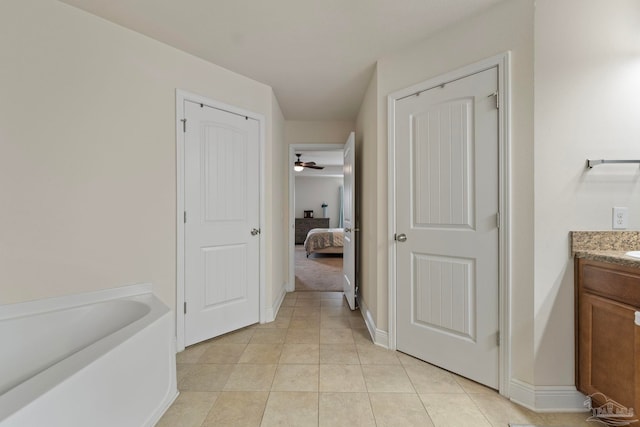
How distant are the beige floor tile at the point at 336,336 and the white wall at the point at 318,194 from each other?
6.86 m

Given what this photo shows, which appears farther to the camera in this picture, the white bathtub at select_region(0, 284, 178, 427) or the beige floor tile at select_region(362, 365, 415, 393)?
the beige floor tile at select_region(362, 365, 415, 393)

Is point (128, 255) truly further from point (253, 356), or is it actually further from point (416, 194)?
point (416, 194)

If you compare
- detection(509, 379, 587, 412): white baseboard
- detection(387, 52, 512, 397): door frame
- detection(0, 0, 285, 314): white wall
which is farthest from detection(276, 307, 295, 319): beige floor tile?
detection(509, 379, 587, 412): white baseboard

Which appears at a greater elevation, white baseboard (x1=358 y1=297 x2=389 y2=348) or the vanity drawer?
the vanity drawer

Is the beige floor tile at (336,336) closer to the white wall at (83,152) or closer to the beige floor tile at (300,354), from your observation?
the beige floor tile at (300,354)

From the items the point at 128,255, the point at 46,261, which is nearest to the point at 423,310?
the point at 128,255

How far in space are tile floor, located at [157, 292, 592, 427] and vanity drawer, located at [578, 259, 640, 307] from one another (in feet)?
2.36

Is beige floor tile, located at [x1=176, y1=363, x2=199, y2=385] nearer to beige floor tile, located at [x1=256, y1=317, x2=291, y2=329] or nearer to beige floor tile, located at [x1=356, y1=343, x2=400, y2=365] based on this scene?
beige floor tile, located at [x1=256, y1=317, x2=291, y2=329]

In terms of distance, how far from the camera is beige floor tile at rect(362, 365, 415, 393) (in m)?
1.67

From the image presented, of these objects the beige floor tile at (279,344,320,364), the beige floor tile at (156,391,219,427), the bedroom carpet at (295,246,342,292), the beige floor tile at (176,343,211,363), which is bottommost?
the beige floor tile at (176,343,211,363)

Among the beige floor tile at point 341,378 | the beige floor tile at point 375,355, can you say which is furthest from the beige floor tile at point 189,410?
the beige floor tile at point 375,355

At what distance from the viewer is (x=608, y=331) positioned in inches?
51.7

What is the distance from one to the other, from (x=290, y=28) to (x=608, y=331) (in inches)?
99.7

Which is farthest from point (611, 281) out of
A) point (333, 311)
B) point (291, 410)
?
point (333, 311)
